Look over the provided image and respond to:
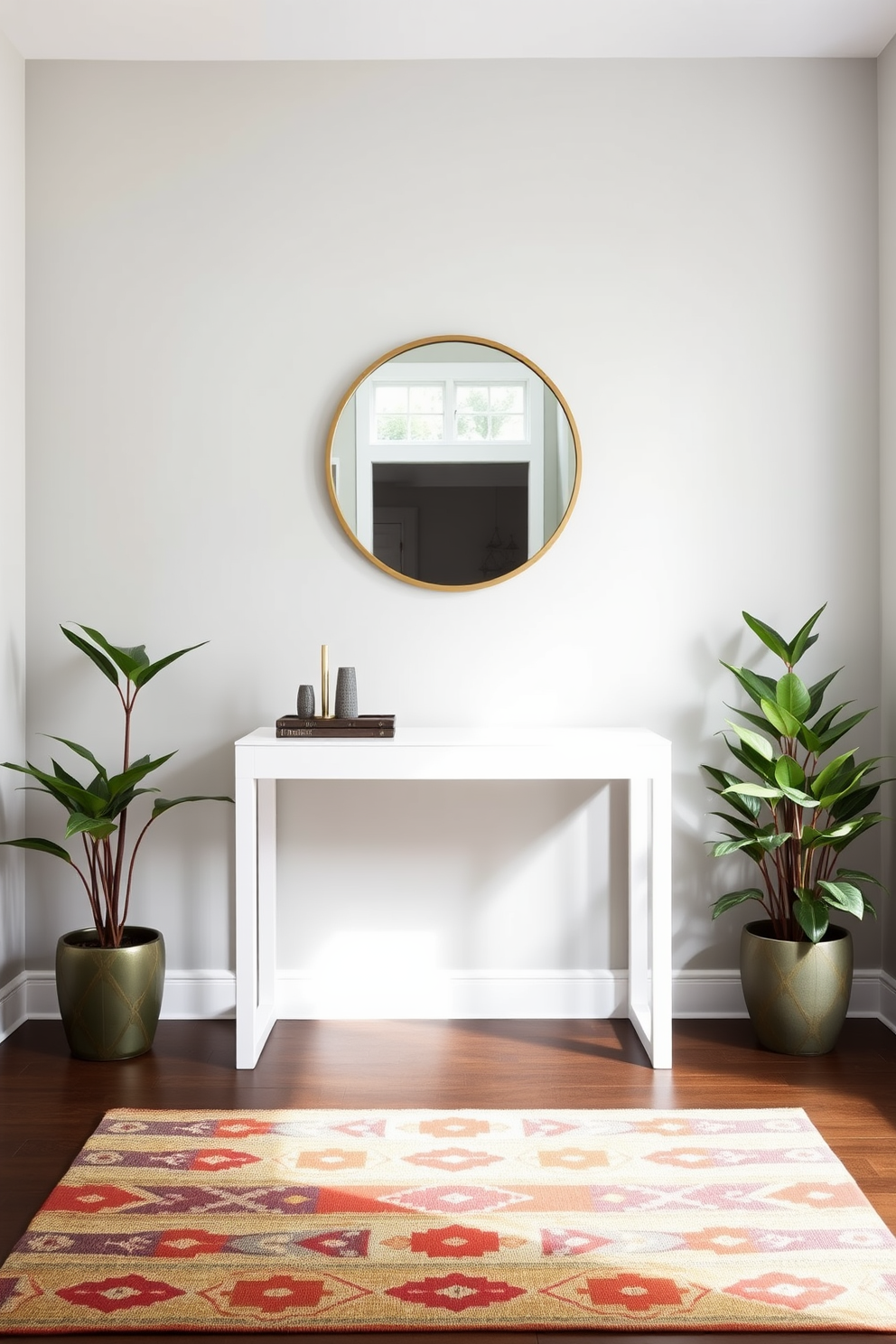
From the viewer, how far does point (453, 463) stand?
307cm

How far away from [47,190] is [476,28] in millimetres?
1285

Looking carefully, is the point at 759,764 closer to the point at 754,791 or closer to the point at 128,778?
the point at 754,791

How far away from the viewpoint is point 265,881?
9.87ft

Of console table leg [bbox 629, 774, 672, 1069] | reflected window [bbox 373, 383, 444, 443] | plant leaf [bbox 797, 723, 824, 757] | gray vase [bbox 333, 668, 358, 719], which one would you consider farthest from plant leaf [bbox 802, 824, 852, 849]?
reflected window [bbox 373, 383, 444, 443]

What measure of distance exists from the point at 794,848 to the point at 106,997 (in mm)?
1826

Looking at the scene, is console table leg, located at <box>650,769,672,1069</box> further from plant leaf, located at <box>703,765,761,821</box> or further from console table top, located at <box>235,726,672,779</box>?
plant leaf, located at <box>703,765,761,821</box>

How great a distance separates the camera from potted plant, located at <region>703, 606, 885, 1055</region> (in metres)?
2.76

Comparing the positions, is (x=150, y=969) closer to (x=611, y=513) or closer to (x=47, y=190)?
(x=611, y=513)

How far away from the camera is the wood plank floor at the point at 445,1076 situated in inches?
92.7

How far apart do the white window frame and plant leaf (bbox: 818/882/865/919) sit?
1197mm

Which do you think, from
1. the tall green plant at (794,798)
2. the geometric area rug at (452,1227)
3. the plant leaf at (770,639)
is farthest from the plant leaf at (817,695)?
the geometric area rug at (452,1227)

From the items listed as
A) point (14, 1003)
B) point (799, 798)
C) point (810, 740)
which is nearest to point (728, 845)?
point (799, 798)

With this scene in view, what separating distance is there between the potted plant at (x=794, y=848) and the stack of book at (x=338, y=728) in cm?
90

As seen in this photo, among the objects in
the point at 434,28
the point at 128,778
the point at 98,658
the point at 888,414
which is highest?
the point at 434,28
